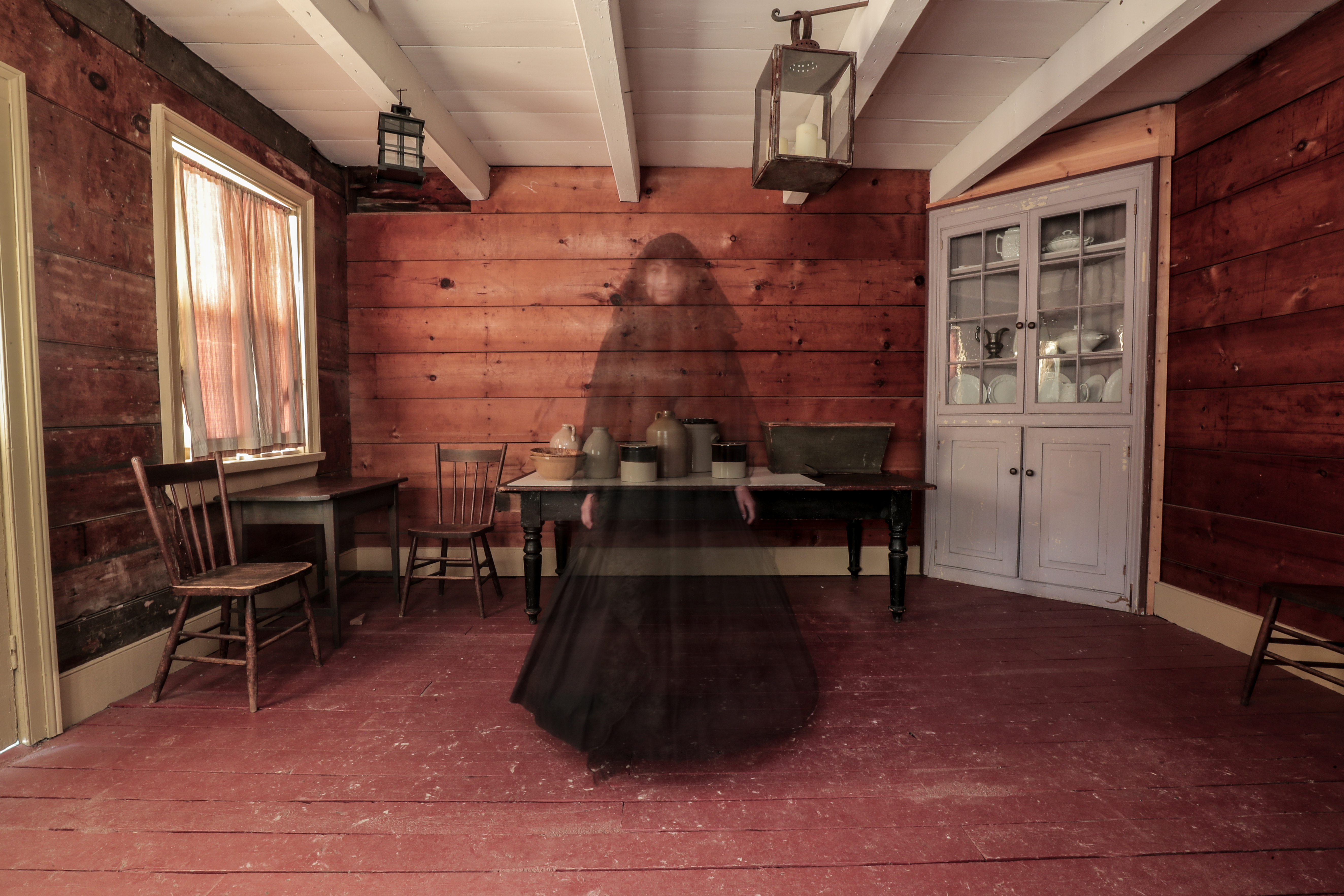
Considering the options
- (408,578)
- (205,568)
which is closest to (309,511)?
(205,568)

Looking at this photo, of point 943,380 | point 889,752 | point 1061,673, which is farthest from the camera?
point 943,380

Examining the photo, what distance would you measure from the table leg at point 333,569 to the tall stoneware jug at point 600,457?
1097 mm

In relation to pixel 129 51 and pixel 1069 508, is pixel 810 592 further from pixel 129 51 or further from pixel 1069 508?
pixel 129 51

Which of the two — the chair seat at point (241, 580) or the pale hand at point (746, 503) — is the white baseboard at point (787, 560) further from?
the chair seat at point (241, 580)

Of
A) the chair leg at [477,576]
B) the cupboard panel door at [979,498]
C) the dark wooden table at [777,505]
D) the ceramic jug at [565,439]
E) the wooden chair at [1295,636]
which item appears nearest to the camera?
the wooden chair at [1295,636]

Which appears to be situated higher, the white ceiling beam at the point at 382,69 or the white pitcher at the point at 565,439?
the white ceiling beam at the point at 382,69

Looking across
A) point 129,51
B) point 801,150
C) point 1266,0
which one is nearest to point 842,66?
point 801,150

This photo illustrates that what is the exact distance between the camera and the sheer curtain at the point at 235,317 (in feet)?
8.10

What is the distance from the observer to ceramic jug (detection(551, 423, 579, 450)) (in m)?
3.10

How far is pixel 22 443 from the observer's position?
1.81 metres

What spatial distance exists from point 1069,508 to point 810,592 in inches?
56.2

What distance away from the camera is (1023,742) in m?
1.85

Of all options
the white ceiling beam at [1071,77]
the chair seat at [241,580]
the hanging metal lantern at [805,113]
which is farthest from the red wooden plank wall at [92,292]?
the white ceiling beam at [1071,77]

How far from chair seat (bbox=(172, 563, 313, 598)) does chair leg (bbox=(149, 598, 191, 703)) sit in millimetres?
59
